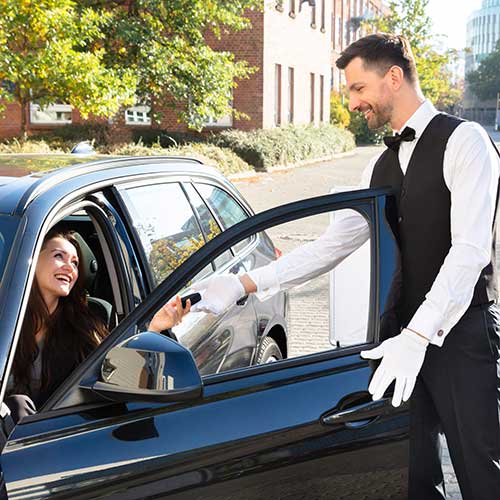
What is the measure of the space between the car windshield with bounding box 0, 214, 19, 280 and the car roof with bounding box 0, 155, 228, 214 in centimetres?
3

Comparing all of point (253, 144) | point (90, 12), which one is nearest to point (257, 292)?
point (90, 12)

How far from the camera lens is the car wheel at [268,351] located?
386 centimetres

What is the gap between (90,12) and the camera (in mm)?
17062

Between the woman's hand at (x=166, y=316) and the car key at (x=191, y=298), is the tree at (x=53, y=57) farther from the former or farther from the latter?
the woman's hand at (x=166, y=316)

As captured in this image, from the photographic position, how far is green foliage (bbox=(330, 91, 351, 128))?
44.2m

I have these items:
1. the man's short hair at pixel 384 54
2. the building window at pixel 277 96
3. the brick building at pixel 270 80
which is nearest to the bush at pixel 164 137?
the brick building at pixel 270 80

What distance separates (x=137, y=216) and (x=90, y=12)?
1472cm

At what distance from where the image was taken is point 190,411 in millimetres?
2299

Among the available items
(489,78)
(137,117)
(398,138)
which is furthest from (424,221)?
(489,78)

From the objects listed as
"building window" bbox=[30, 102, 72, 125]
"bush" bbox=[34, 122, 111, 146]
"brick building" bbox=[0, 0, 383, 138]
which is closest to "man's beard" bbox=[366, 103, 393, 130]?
"bush" bbox=[34, 122, 111, 146]

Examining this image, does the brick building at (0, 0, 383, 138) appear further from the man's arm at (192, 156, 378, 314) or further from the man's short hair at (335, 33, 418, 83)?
the man's short hair at (335, 33, 418, 83)

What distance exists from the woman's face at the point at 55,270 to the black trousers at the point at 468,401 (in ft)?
4.39

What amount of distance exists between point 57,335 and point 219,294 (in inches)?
27.9

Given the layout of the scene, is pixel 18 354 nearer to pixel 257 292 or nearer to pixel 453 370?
pixel 257 292
